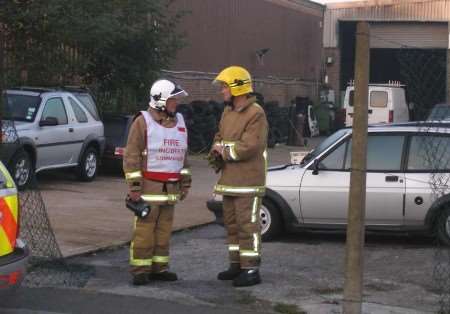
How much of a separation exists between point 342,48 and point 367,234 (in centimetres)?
2889

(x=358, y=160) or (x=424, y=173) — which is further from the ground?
(x=358, y=160)

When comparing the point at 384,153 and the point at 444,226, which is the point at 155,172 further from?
the point at 444,226

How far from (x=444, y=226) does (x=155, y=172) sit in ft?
12.0

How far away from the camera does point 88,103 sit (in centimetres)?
1716

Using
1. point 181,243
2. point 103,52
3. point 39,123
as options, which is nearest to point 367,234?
point 181,243

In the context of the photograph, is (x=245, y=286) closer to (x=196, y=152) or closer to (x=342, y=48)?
(x=196, y=152)

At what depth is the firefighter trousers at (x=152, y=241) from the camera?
7.99 metres

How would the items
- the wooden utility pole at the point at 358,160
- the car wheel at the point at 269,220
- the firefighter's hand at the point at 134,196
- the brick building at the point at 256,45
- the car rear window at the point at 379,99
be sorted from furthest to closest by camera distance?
the brick building at the point at 256,45
the car rear window at the point at 379,99
the car wheel at the point at 269,220
the firefighter's hand at the point at 134,196
the wooden utility pole at the point at 358,160

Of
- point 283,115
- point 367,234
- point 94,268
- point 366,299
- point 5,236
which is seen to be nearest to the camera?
point 5,236

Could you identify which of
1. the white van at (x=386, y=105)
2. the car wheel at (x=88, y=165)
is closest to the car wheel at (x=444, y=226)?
the car wheel at (x=88, y=165)

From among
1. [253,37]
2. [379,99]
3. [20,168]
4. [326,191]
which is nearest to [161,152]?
[326,191]

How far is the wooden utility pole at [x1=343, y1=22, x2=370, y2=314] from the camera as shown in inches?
238

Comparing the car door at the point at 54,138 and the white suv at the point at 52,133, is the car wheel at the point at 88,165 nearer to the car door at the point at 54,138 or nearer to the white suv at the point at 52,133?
the white suv at the point at 52,133

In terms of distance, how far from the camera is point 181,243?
10.8m
